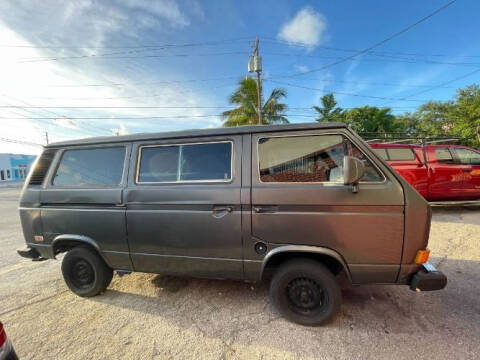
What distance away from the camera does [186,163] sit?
2500 millimetres

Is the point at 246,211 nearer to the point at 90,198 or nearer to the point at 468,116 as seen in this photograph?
the point at 90,198

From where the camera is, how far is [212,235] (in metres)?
2.32

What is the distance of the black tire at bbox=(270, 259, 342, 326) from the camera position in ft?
7.09

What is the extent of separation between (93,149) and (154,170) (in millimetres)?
971

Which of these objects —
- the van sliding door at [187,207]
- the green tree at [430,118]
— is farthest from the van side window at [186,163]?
the green tree at [430,118]

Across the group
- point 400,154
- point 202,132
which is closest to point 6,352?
point 202,132

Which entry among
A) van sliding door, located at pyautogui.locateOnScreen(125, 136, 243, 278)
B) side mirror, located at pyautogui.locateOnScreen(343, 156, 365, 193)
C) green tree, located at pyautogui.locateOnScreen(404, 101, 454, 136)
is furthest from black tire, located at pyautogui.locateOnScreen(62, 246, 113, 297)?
green tree, located at pyautogui.locateOnScreen(404, 101, 454, 136)

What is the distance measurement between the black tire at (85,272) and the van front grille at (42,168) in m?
1.08

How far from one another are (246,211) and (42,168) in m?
2.92

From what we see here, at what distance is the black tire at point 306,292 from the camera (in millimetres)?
2160

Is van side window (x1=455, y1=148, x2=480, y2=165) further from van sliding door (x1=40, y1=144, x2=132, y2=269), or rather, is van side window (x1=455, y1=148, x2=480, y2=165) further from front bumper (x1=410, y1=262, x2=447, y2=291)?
van sliding door (x1=40, y1=144, x2=132, y2=269)

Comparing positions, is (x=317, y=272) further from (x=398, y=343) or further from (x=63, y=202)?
(x=63, y=202)

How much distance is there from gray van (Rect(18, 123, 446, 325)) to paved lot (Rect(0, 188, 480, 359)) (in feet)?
0.90

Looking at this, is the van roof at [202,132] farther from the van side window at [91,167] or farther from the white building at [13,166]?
the white building at [13,166]
